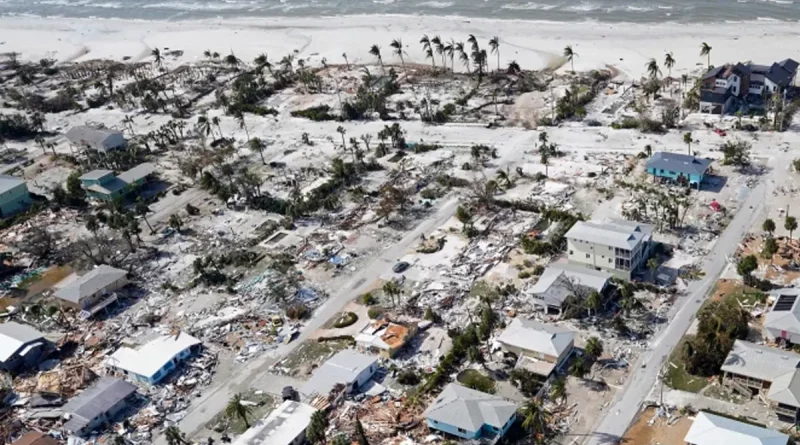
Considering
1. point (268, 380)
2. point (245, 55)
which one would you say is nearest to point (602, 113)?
point (268, 380)

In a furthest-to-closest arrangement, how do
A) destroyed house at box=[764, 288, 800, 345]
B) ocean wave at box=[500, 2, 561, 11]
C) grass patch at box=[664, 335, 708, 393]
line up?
ocean wave at box=[500, 2, 561, 11] < destroyed house at box=[764, 288, 800, 345] < grass patch at box=[664, 335, 708, 393]

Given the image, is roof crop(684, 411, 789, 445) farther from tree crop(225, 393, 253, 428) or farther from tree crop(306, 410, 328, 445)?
tree crop(225, 393, 253, 428)

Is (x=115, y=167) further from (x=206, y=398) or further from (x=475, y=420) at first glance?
(x=475, y=420)

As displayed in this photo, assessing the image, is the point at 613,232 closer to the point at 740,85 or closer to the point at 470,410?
the point at 470,410

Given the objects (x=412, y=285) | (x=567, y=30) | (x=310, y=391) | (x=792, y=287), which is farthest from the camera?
(x=567, y=30)

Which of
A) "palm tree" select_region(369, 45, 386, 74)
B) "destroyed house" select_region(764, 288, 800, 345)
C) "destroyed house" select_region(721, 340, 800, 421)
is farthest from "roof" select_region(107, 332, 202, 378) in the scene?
"palm tree" select_region(369, 45, 386, 74)

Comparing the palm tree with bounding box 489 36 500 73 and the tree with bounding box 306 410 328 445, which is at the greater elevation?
the palm tree with bounding box 489 36 500 73
